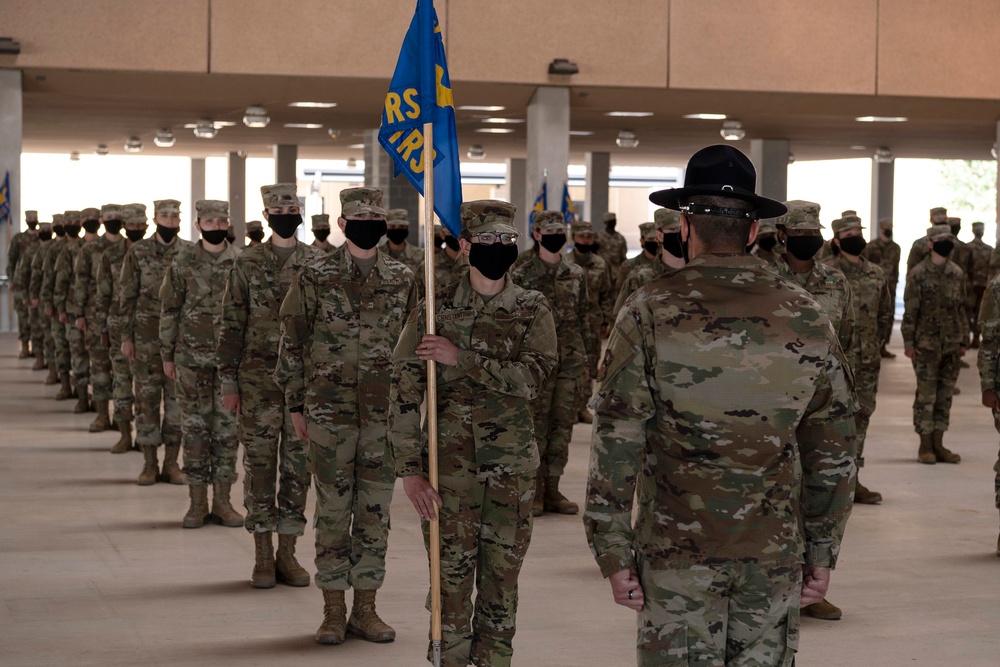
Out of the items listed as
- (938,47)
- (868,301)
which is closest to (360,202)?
(868,301)

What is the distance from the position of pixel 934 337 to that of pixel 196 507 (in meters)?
6.45

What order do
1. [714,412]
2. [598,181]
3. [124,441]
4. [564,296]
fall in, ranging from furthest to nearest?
[598,181], [124,441], [564,296], [714,412]

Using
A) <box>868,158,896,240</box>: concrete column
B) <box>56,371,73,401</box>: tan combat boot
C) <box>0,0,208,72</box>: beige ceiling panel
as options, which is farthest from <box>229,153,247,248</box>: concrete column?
<box>56,371,73,401</box>: tan combat boot

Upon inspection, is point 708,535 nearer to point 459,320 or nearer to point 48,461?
point 459,320

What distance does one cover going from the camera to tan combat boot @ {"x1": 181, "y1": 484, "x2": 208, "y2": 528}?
8.37 meters

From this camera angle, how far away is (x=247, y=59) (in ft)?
52.4

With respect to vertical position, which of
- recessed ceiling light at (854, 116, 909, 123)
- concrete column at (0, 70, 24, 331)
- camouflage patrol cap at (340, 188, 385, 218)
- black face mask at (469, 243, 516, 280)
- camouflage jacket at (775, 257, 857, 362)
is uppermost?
recessed ceiling light at (854, 116, 909, 123)

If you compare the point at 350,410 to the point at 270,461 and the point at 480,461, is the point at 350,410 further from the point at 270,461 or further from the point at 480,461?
the point at 480,461

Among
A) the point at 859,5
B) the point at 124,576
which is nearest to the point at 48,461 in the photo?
the point at 124,576

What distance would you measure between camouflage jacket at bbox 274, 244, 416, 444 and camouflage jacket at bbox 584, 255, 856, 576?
103 inches

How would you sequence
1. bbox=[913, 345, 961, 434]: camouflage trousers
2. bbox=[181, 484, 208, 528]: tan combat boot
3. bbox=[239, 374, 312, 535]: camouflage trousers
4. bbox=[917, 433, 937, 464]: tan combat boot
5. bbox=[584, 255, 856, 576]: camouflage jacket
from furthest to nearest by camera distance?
bbox=[917, 433, 937, 464]: tan combat boot → bbox=[913, 345, 961, 434]: camouflage trousers → bbox=[181, 484, 208, 528]: tan combat boot → bbox=[239, 374, 312, 535]: camouflage trousers → bbox=[584, 255, 856, 576]: camouflage jacket

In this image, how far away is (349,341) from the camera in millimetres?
5766

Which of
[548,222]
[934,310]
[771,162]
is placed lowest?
→ [934,310]

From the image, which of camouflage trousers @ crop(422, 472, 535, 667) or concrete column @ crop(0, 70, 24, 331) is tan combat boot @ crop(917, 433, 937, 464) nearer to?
camouflage trousers @ crop(422, 472, 535, 667)
